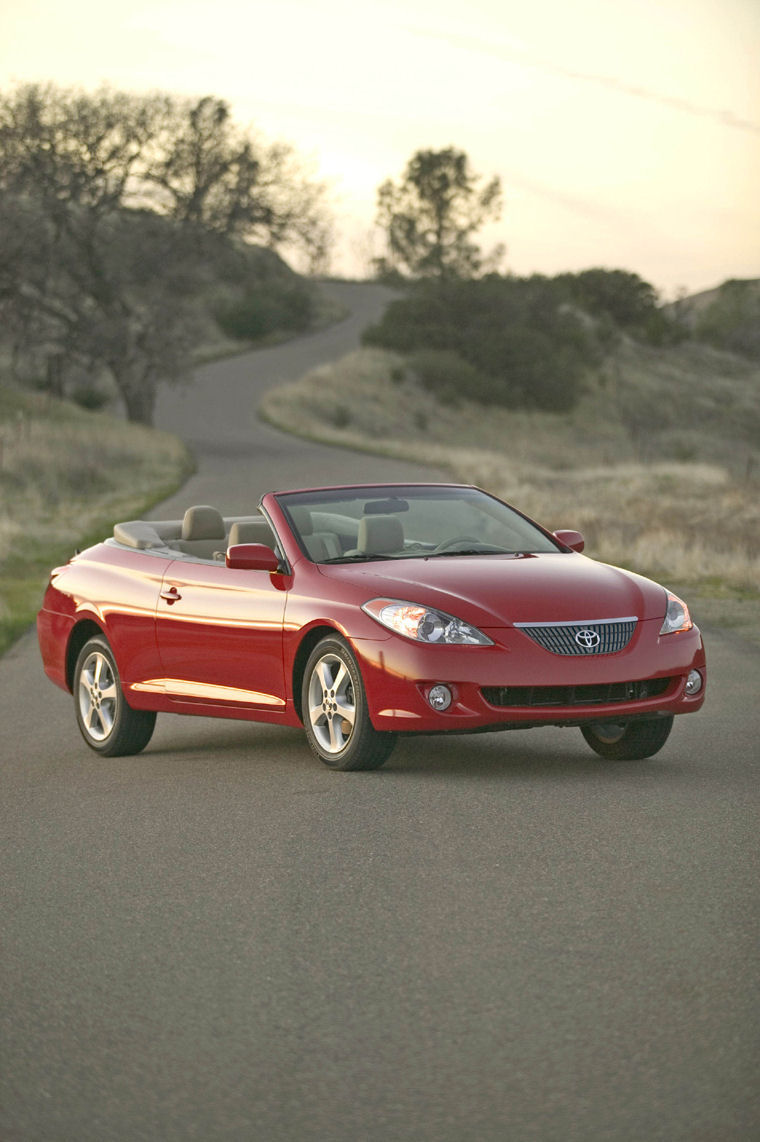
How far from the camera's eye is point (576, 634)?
843 cm

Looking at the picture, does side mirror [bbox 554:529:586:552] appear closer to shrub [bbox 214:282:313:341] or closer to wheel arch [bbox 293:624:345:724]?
wheel arch [bbox 293:624:345:724]

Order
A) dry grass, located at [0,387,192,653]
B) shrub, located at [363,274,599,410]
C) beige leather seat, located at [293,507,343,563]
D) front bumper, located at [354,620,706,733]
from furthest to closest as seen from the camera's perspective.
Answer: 1. shrub, located at [363,274,599,410]
2. dry grass, located at [0,387,192,653]
3. beige leather seat, located at [293,507,343,563]
4. front bumper, located at [354,620,706,733]

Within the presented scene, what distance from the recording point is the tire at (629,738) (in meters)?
9.08

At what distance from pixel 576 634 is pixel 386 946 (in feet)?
10.3

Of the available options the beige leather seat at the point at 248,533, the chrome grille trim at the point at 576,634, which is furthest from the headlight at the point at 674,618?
the beige leather seat at the point at 248,533

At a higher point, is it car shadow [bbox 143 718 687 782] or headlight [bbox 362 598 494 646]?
headlight [bbox 362 598 494 646]

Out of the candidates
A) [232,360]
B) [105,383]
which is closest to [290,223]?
[105,383]

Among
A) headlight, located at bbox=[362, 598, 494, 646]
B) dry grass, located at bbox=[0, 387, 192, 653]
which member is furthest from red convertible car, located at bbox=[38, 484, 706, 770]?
dry grass, located at bbox=[0, 387, 192, 653]

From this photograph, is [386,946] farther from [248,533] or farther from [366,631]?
[248,533]

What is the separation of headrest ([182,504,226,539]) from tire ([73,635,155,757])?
80cm

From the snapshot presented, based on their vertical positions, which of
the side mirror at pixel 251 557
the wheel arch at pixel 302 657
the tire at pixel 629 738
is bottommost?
the tire at pixel 629 738

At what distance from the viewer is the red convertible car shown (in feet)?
27.4

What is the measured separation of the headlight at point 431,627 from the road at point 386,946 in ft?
2.20

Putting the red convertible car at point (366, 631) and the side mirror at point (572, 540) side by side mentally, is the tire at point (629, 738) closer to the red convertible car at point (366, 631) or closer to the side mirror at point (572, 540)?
the red convertible car at point (366, 631)
